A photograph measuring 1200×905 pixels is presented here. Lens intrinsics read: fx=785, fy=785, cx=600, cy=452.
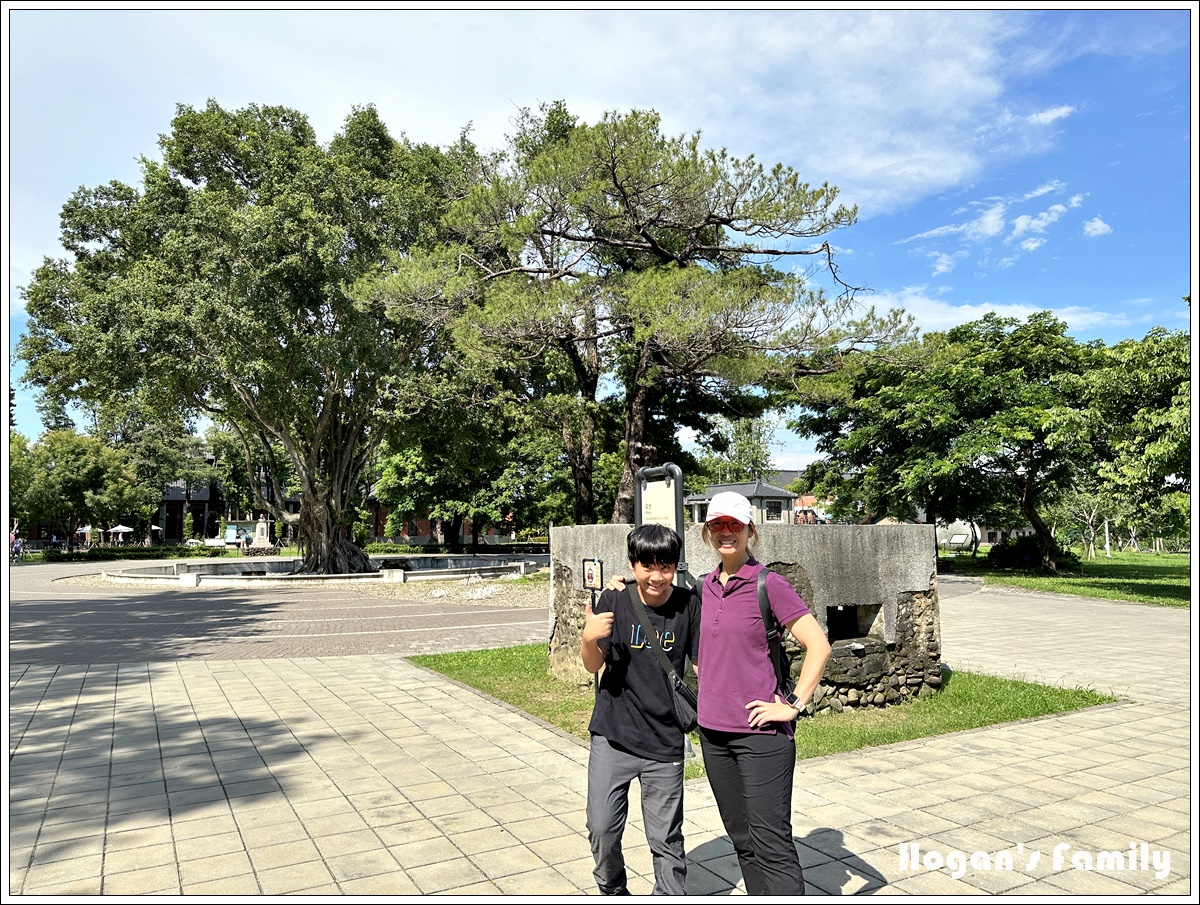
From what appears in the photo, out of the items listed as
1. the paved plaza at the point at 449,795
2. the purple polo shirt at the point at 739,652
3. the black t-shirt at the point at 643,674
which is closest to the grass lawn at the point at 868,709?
the paved plaza at the point at 449,795

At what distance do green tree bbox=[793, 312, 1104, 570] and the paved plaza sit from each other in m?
15.5

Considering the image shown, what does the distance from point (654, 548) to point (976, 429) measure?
24.5 meters

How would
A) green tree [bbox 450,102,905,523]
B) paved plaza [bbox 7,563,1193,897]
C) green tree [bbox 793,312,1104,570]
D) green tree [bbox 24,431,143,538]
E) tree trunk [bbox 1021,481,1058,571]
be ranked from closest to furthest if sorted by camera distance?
paved plaza [bbox 7,563,1193,897] < green tree [bbox 450,102,905,523] < green tree [bbox 793,312,1104,570] < tree trunk [bbox 1021,481,1058,571] < green tree [bbox 24,431,143,538]

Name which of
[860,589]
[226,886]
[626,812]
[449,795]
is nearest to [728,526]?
[626,812]

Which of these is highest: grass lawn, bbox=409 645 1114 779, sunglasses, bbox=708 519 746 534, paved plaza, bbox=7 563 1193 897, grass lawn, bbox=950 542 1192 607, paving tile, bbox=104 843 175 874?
sunglasses, bbox=708 519 746 534

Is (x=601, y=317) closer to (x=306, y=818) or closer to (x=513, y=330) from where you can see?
(x=513, y=330)

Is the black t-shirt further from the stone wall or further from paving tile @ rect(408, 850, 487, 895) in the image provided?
the stone wall

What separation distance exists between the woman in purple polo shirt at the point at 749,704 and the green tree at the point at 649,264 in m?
11.1

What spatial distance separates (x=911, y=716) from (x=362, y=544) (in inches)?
1876

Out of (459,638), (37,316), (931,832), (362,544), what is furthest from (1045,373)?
(362,544)

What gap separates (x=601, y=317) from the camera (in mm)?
15609

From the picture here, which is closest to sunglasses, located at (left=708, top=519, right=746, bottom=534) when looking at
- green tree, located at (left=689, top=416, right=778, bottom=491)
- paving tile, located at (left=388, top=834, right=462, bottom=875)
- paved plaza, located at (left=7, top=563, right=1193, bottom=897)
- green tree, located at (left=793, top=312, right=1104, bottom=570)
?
paved plaza, located at (left=7, top=563, right=1193, bottom=897)

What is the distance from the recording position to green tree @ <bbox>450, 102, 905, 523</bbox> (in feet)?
46.1

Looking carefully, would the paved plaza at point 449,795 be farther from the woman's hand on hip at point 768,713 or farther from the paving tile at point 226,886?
the woman's hand on hip at point 768,713
